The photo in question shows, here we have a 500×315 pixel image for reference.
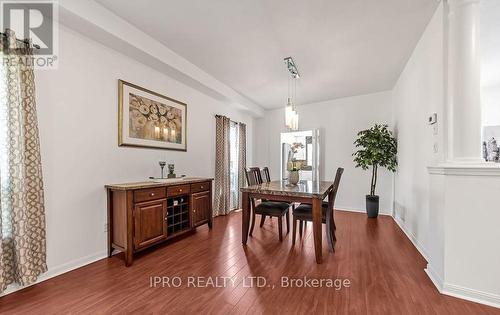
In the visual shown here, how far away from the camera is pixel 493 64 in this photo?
139 inches

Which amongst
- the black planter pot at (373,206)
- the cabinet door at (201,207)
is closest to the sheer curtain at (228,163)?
the cabinet door at (201,207)

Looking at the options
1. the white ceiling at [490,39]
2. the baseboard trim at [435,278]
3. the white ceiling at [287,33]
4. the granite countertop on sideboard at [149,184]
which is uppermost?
the white ceiling at [490,39]

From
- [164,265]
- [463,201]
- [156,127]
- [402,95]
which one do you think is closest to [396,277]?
[463,201]

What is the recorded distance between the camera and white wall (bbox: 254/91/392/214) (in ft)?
15.2

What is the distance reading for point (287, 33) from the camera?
2.57 m

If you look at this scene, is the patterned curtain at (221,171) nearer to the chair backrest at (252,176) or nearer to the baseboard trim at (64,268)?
the chair backrest at (252,176)

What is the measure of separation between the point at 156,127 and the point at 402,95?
4.08 m

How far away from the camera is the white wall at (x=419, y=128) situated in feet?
7.14

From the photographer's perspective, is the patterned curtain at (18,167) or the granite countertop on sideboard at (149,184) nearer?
the patterned curtain at (18,167)

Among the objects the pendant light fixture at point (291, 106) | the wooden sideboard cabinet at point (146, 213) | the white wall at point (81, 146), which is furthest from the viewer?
the pendant light fixture at point (291, 106)

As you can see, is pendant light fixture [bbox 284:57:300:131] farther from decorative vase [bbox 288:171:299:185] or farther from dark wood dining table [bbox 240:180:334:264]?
dark wood dining table [bbox 240:180:334:264]

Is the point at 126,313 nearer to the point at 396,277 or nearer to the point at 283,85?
the point at 396,277

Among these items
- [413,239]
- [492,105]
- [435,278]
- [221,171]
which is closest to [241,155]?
[221,171]

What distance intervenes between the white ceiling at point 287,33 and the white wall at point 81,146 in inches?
24.5
